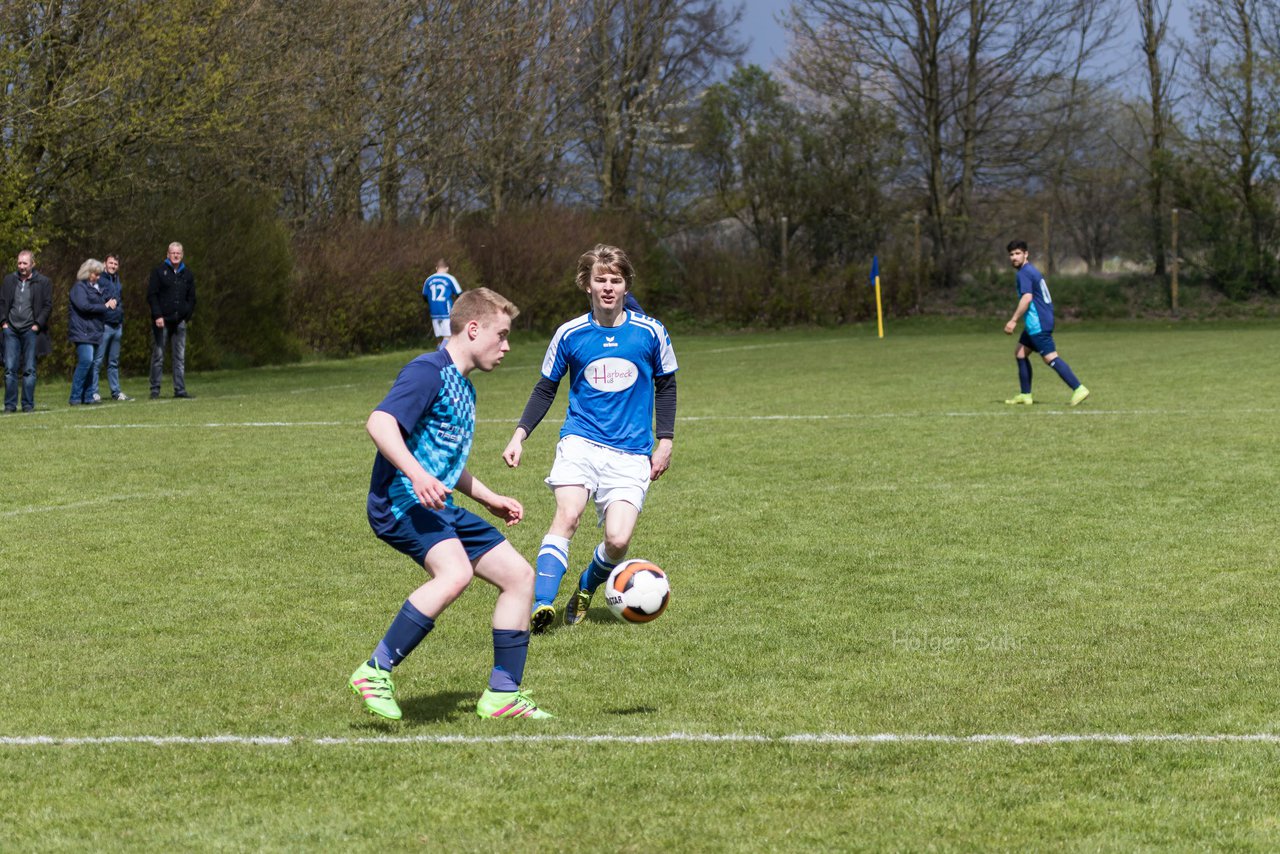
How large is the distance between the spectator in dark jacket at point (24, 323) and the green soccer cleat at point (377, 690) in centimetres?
1445

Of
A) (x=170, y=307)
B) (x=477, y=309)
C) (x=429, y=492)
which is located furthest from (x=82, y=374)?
(x=429, y=492)

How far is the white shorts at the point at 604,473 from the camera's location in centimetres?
692

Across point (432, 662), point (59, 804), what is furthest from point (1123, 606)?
point (59, 804)

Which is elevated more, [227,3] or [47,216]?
[227,3]

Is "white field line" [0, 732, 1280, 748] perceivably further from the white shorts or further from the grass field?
the white shorts

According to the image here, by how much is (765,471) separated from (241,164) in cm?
1819

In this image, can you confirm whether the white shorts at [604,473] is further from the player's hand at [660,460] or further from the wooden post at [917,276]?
the wooden post at [917,276]

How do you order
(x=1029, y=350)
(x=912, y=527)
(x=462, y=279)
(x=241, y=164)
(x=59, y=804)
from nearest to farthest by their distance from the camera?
1. (x=59, y=804)
2. (x=912, y=527)
3. (x=1029, y=350)
4. (x=241, y=164)
5. (x=462, y=279)

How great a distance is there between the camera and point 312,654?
20.7ft

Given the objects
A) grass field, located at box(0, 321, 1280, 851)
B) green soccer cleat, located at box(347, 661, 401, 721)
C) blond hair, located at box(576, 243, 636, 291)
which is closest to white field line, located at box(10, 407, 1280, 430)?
grass field, located at box(0, 321, 1280, 851)

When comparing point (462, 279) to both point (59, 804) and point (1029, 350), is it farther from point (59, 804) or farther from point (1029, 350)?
point (59, 804)

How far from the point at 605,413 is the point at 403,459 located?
2157 millimetres

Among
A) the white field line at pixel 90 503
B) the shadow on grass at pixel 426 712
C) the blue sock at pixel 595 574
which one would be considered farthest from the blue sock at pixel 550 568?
the white field line at pixel 90 503

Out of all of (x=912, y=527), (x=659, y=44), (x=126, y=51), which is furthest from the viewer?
(x=659, y=44)
